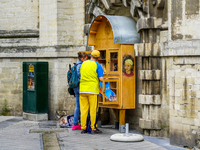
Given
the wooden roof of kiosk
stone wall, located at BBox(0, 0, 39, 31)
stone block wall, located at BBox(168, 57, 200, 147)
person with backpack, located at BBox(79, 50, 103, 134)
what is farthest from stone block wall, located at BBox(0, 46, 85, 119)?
stone block wall, located at BBox(168, 57, 200, 147)

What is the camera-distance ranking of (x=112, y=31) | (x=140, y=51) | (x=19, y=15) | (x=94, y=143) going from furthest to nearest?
(x=19, y=15), (x=112, y=31), (x=140, y=51), (x=94, y=143)

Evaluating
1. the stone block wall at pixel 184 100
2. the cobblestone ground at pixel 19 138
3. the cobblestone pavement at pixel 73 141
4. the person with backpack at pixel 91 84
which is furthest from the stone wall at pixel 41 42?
the stone block wall at pixel 184 100

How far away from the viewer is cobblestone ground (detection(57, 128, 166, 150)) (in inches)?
287

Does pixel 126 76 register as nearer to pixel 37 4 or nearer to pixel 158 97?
pixel 158 97

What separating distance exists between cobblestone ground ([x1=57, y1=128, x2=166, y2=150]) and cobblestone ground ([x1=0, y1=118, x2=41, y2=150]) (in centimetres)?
51

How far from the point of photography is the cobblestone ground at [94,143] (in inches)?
287

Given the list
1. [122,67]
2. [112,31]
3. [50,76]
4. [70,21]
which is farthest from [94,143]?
[70,21]

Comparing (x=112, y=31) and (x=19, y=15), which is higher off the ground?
(x=19, y=15)

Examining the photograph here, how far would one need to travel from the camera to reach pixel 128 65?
8.93 metres

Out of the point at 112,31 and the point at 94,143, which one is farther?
the point at 112,31

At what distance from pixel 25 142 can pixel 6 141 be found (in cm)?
42

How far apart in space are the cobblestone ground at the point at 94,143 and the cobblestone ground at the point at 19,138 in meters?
0.51

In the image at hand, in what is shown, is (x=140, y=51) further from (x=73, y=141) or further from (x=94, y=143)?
(x=73, y=141)

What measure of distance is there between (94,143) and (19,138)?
163 centimetres
